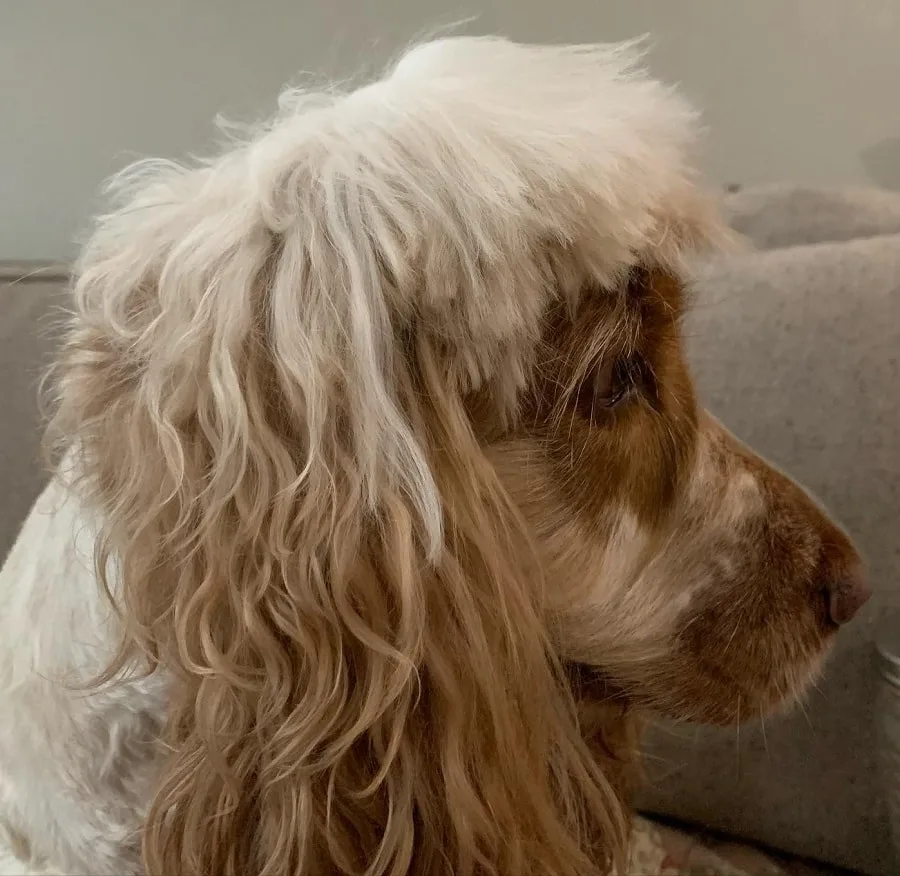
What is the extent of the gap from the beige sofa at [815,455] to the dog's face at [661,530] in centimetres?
18

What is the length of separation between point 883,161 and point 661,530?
1117 mm

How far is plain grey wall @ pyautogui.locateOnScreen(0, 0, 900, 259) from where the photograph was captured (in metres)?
1.39

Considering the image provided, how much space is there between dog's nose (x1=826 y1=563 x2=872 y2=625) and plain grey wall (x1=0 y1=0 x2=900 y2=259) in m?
0.83

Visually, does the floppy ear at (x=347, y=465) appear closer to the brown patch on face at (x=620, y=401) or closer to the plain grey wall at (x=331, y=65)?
the brown patch on face at (x=620, y=401)

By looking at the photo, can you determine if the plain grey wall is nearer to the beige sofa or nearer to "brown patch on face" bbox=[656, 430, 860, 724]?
the beige sofa

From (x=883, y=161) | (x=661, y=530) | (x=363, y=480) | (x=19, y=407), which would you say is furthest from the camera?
(x=883, y=161)

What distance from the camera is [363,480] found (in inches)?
19.6

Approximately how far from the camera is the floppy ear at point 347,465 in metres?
0.49

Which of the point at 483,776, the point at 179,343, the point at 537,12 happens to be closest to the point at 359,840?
the point at 483,776

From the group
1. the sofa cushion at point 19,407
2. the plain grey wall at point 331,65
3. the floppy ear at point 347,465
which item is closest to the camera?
the floppy ear at point 347,465

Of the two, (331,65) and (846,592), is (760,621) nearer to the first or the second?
(846,592)

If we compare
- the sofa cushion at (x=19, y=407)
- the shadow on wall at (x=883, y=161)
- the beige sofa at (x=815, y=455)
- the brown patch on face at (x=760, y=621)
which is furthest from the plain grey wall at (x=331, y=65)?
the brown patch on face at (x=760, y=621)

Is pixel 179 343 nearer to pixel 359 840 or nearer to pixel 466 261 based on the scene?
pixel 466 261

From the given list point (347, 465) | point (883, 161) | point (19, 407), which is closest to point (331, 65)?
point (19, 407)
